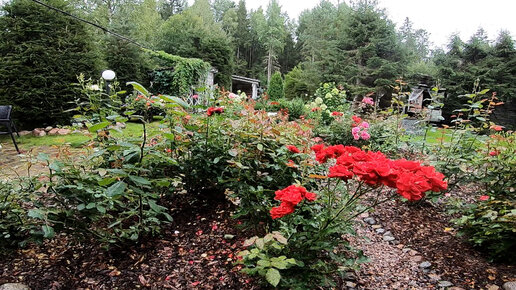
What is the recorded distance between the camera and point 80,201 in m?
1.38

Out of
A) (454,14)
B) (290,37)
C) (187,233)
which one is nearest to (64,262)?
(187,233)

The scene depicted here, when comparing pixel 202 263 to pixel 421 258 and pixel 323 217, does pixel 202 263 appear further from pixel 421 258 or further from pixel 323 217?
pixel 421 258

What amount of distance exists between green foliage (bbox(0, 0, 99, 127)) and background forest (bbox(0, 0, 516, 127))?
0.06ft

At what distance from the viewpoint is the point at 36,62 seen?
18.4 feet

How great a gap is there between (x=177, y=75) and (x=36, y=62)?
14.4 feet

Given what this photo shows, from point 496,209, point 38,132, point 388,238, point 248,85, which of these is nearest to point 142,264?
point 388,238

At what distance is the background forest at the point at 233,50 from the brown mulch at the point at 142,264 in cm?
333

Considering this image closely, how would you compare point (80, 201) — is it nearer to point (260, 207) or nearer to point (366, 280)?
point (260, 207)

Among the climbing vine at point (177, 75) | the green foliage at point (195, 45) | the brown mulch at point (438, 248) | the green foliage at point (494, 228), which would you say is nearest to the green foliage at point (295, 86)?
the green foliage at point (195, 45)

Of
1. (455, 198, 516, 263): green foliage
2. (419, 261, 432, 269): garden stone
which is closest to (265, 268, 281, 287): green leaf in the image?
(419, 261, 432, 269): garden stone

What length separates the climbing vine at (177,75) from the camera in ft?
31.2

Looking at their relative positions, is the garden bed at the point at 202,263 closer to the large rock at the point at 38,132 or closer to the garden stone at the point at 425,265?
the garden stone at the point at 425,265

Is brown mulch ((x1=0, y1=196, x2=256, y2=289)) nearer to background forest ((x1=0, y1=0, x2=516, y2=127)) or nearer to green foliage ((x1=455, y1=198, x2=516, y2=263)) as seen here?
green foliage ((x1=455, y1=198, x2=516, y2=263))

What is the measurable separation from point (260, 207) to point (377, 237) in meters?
1.03
